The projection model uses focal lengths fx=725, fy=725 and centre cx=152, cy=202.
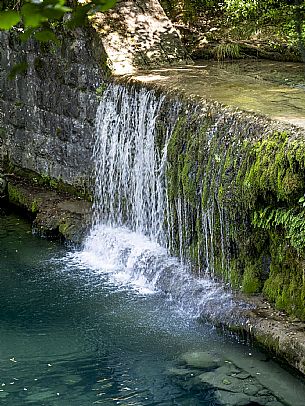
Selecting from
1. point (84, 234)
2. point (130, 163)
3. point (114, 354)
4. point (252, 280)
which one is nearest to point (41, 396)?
point (114, 354)

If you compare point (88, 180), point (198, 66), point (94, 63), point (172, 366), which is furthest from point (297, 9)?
point (172, 366)

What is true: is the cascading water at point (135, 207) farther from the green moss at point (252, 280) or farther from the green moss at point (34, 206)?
the green moss at point (34, 206)

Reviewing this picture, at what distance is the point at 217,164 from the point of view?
20.9 ft

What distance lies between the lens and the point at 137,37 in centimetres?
852

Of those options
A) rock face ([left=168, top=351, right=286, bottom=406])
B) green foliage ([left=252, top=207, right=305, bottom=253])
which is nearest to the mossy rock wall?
green foliage ([left=252, top=207, right=305, bottom=253])

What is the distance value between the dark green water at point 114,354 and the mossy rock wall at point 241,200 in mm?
599

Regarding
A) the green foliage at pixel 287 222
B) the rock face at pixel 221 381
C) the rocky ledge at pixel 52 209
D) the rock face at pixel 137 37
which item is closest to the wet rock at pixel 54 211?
the rocky ledge at pixel 52 209

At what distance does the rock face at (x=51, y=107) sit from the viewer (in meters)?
8.44

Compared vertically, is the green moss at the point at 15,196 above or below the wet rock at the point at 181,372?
above

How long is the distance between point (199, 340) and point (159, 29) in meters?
4.37

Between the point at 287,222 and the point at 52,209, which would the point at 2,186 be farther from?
the point at 287,222

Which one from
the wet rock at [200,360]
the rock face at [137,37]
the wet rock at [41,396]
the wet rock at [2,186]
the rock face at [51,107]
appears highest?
the rock face at [137,37]

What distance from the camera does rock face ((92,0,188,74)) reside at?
26.9 feet

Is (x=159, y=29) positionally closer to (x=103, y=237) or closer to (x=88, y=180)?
(x=88, y=180)
